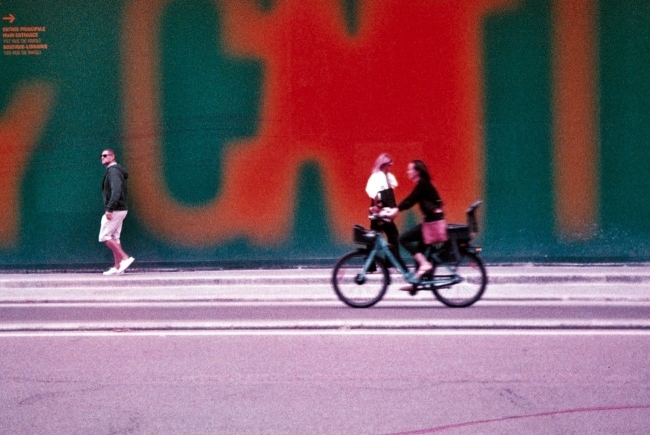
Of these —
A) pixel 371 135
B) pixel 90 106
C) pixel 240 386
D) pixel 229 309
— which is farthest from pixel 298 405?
pixel 90 106

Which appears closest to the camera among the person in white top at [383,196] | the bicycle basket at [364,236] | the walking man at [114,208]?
the bicycle basket at [364,236]

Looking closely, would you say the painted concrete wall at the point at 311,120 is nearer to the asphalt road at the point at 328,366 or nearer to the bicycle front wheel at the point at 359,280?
the asphalt road at the point at 328,366

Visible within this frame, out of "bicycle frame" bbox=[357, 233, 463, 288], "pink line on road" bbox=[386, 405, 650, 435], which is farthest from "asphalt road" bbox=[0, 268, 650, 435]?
"bicycle frame" bbox=[357, 233, 463, 288]

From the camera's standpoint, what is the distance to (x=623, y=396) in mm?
5781

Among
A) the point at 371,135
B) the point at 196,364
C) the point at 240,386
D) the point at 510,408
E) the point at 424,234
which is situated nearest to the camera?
the point at 510,408

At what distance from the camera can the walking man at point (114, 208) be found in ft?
42.8

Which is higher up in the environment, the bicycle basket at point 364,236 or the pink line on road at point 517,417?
the bicycle basket at point 364,236

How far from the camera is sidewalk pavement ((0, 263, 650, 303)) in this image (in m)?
11.4

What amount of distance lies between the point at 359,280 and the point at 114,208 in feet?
16.1

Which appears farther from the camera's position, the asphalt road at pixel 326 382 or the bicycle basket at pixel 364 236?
the bicycle basket at pixel 364 236

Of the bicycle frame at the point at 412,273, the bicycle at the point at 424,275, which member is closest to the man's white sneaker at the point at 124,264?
the bicycle at the point at 424,275

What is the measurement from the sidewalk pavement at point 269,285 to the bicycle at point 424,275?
994 millimetres

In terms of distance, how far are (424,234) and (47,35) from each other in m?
7.42

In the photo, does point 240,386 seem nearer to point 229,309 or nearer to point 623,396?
point 623,396
